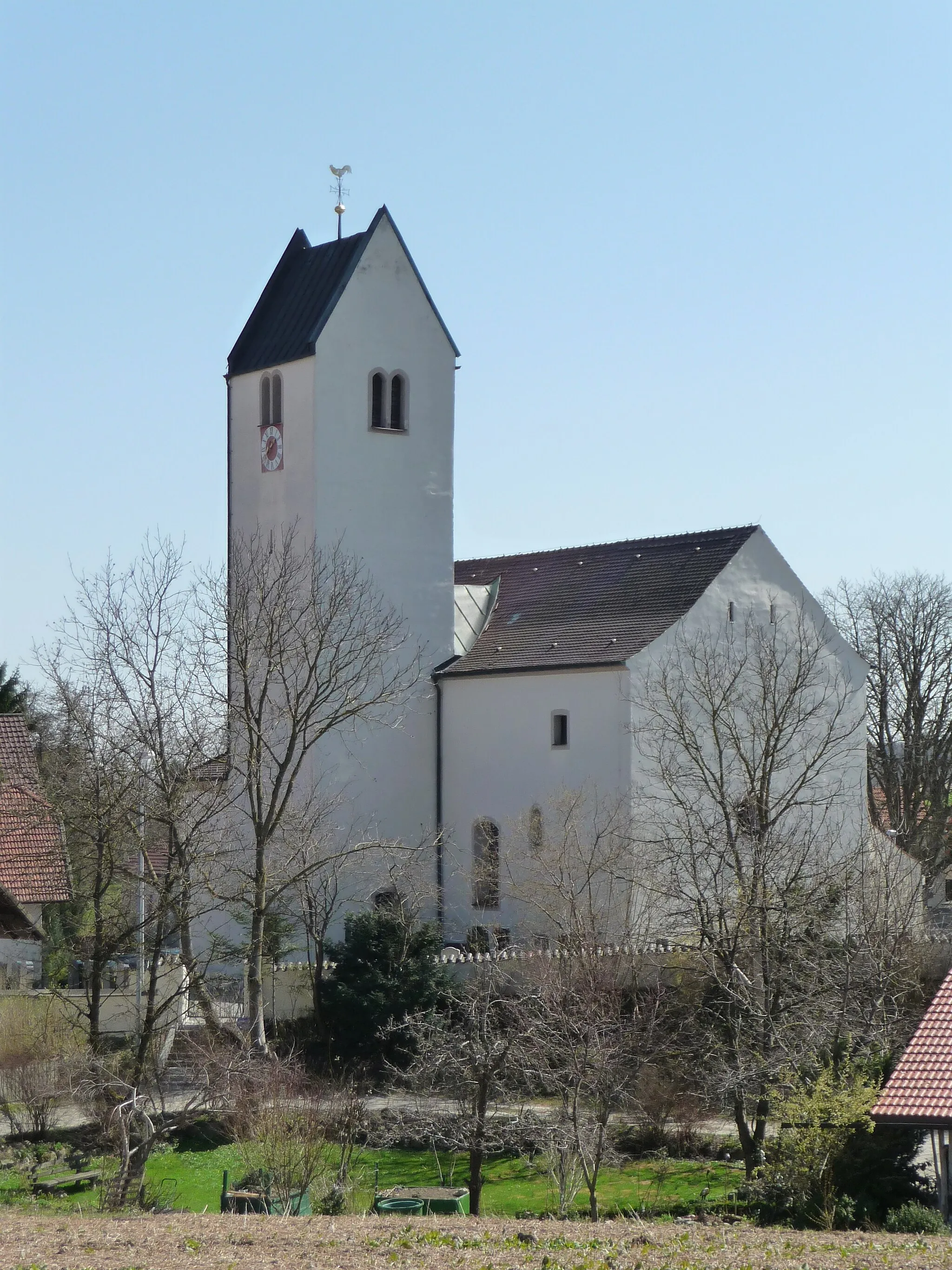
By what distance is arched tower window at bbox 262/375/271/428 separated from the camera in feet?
125

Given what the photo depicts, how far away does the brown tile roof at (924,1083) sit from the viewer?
19.0 metres

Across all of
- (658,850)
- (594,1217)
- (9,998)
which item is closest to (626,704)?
(658,850)

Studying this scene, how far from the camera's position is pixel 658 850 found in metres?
31.8

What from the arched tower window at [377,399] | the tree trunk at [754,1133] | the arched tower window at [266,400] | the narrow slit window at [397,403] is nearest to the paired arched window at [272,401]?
the arched tower window at [266,400]

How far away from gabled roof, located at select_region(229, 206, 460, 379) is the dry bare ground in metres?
25.5

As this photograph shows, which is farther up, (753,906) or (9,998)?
(753,906)

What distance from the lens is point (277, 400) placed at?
124 feet

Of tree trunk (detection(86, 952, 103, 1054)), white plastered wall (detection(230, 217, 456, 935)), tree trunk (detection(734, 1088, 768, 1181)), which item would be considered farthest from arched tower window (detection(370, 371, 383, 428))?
tree trunk (detection(734, 1088, 768, 1181))

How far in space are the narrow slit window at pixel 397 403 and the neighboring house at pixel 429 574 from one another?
41mm

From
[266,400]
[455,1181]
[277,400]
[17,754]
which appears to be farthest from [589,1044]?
[266,400]

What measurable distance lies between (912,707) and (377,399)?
2217 cm

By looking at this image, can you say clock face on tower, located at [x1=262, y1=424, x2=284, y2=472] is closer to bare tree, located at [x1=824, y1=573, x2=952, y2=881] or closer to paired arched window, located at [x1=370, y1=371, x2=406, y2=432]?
paired arched window, located at [x1=370, y1=371, x2=406, y2=432]

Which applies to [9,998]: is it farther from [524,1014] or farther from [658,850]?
[658,850]

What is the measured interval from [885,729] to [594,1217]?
34.8m
